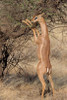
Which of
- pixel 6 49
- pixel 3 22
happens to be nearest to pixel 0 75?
pixel 6 49

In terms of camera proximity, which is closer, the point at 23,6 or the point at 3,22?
the point at 23,6

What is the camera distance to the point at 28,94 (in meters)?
8.45

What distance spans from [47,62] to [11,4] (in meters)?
2.30

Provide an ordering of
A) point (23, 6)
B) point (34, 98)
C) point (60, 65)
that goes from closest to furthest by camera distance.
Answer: point (23, 6) → point (34, 98) → point (60, 65)

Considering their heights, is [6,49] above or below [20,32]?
below

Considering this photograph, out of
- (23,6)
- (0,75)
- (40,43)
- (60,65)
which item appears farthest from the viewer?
(60,65)

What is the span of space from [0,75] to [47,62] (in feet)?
11.5

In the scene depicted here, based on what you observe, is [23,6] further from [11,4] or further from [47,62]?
[47,62]

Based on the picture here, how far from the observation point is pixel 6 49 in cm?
993

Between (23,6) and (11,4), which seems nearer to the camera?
(23,6)

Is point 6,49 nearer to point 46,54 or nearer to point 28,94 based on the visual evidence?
point 28,94

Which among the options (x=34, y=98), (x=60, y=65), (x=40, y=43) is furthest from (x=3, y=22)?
(x=60, y=65)

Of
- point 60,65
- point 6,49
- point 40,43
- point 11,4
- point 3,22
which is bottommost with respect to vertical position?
point 60,65

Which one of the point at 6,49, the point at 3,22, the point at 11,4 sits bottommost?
the point at 6,49
